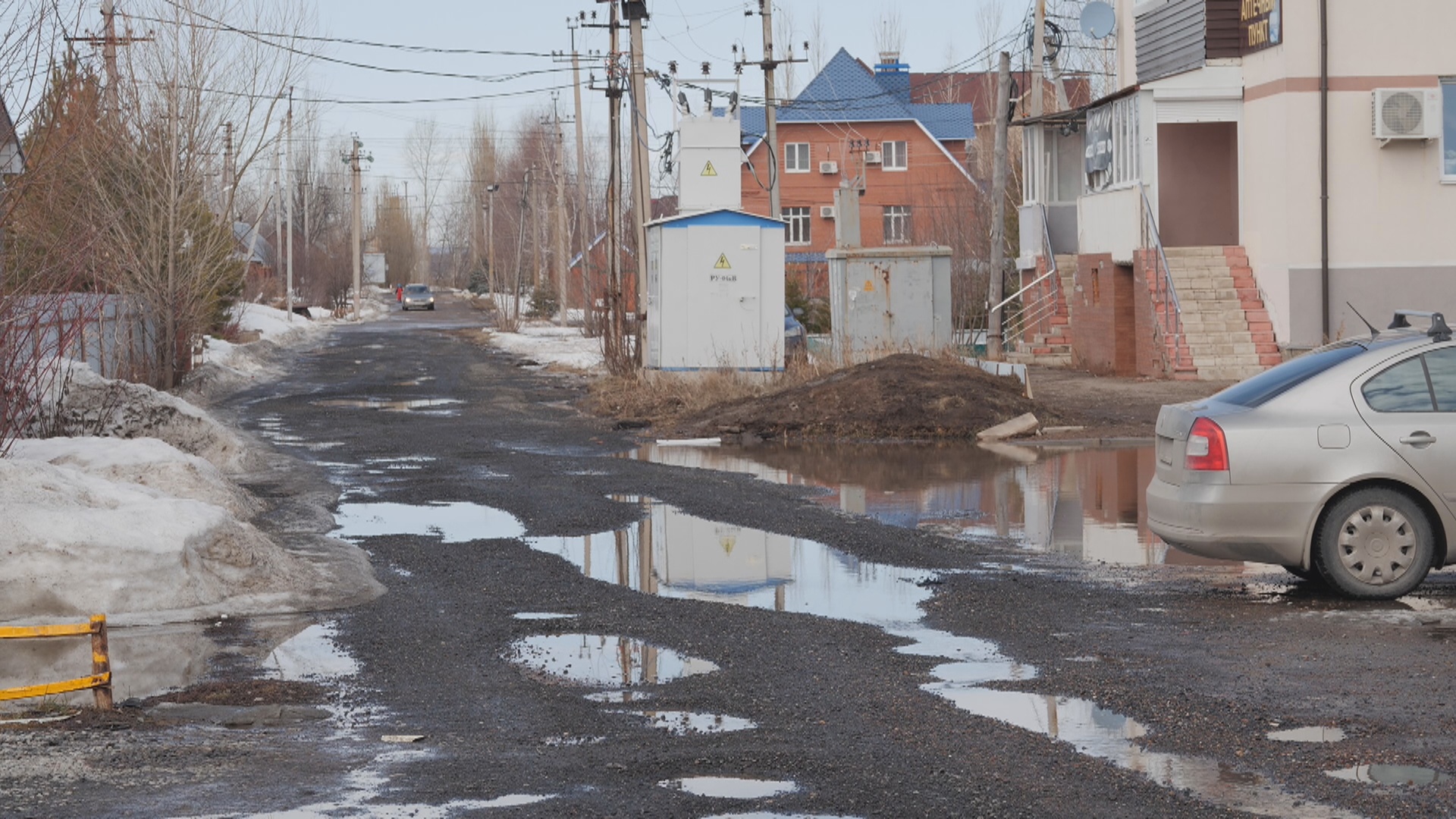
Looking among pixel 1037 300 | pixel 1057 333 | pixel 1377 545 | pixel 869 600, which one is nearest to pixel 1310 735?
pixel 1377 545

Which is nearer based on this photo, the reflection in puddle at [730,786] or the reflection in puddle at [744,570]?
the reflection in puddle at [730,786]

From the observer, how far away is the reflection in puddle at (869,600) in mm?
5746

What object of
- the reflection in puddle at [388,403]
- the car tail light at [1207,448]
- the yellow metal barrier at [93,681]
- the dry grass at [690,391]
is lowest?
the yellow metal barrier at [93,681]

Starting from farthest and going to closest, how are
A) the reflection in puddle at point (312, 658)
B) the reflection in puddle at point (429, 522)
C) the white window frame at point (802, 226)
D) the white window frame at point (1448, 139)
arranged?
the white window frame at point (802, 226), the white window frame at point (1448, 139), the reflection in puddle at point (429, 522), the reflection in puddle at point (312, 658)

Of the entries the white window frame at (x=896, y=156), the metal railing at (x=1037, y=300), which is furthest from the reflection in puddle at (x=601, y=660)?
the white window frame at (x=896, y=156)

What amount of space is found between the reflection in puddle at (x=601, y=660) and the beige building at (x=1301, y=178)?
66.0ft

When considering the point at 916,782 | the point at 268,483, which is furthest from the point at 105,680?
the point at 268,483

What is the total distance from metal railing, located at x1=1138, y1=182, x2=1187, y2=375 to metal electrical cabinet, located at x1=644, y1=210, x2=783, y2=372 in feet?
21.9

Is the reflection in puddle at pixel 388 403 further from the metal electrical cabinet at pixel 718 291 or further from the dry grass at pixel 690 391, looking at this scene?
the metal electrical cabinet at pixel 718 291

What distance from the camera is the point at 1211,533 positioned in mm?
9258

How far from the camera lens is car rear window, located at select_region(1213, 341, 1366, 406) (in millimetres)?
9445

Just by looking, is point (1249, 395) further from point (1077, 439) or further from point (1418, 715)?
point (1077, 439)

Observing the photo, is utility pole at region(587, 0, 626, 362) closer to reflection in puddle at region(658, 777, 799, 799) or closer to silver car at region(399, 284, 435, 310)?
reflection in puddle at region(658, 777, 799, 799)

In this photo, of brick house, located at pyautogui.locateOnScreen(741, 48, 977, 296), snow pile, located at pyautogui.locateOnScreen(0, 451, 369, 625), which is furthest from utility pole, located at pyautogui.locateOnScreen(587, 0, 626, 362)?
brick house, located at pyautogui.locateOnScreen(741, 48, 977, 296)
